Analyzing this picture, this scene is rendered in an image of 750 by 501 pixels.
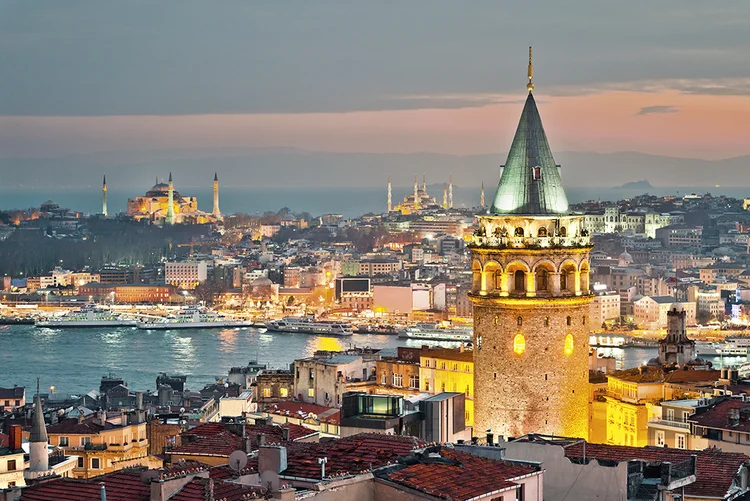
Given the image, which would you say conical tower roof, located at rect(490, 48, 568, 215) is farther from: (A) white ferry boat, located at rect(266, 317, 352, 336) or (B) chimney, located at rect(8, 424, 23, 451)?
(A) white ferry boat, located at rect(266, 317, 352, 336)

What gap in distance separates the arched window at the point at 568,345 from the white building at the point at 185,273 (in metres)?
63.9

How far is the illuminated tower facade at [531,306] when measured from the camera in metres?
9.82

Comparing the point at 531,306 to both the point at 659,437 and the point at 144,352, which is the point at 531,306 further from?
the point at 144,352

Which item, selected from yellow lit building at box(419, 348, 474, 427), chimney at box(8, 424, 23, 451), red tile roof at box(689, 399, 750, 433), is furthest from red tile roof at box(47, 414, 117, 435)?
red tile roof at box(689, 399, 750, 433)

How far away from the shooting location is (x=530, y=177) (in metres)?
9.91

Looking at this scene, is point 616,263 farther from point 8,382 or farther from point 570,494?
point 570,494

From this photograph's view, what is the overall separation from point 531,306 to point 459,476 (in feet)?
13.6

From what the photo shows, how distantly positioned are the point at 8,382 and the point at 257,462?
28.9 metres

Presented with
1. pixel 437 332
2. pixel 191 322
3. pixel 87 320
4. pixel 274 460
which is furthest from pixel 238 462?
pixel 87 320

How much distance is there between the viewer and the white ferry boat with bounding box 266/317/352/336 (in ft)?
172

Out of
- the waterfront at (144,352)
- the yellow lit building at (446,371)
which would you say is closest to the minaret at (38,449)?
the yellow lit building at (446,371)

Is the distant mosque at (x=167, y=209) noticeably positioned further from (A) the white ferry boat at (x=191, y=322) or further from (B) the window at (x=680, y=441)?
(B) the window at (x=680, y=441)

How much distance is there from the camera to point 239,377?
90.0ft

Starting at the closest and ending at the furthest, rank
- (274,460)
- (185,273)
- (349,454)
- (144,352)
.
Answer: (274,460) < (349,454) < (144,352) < (185,273)
